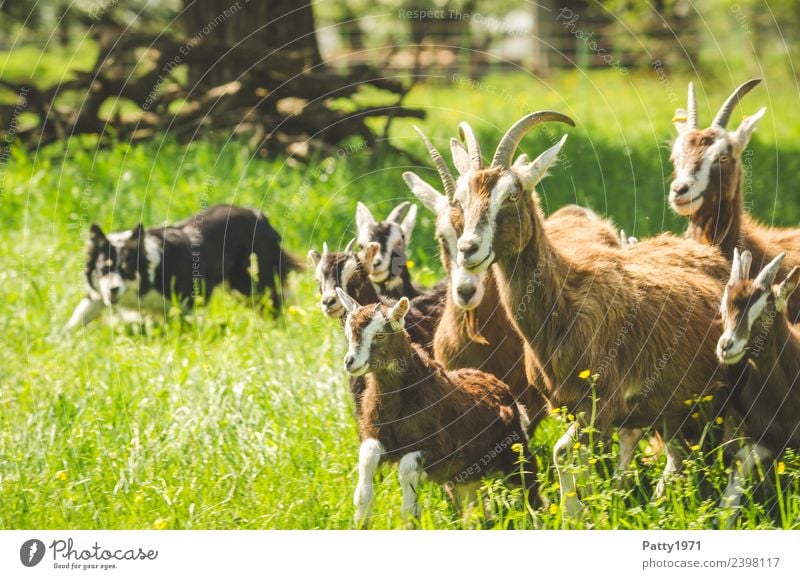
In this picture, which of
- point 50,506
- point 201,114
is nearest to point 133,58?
point 201,114

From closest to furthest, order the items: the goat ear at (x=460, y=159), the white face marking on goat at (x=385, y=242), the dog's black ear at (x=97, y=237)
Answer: the goat ear at (x=460, y=159) → the white face marking on goat at (x=385, y=242) → the dog's black ear at (x=97, y=237)

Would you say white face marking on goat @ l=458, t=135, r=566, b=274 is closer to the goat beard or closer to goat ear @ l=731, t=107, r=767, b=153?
the goat beard

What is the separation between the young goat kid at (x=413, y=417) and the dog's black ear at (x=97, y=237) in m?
4.55

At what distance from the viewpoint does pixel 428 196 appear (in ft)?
22.1

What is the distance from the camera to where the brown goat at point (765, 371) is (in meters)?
6.19

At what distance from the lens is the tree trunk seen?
44.1 feet

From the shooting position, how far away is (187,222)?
11258 mm

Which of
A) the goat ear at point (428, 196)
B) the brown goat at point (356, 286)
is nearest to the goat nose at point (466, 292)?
the goat ear at point (428, 196)

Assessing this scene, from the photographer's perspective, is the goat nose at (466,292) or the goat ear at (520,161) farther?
the goat ear at (520,161)

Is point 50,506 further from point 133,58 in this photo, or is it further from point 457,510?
point 133,58

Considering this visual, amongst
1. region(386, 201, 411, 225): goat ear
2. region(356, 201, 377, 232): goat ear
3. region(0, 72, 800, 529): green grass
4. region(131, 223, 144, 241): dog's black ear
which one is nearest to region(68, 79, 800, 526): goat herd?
region(0, 72, 800, 529): green grass

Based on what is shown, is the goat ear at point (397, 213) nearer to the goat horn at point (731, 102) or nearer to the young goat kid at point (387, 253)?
the young goat kid at point (387, 253)

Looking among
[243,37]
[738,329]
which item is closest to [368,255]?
[738,329]
